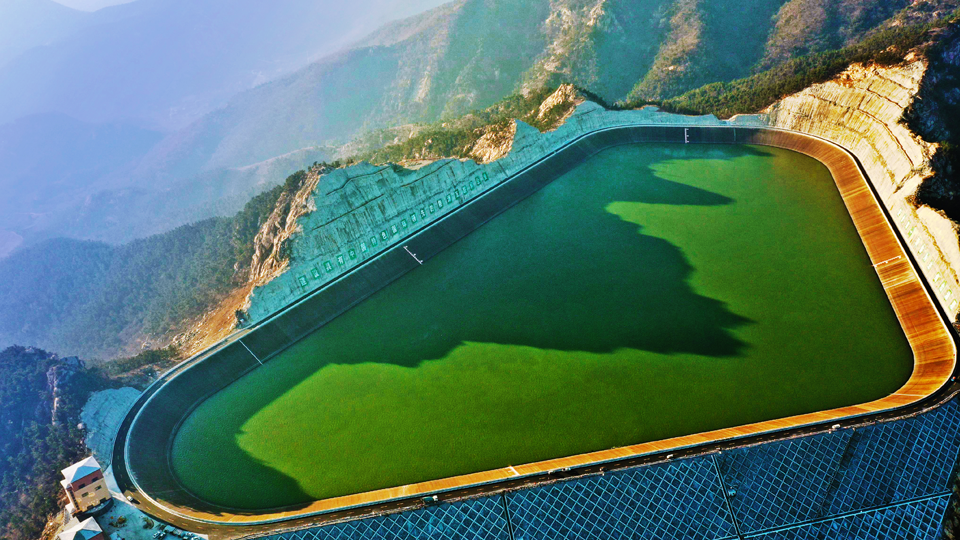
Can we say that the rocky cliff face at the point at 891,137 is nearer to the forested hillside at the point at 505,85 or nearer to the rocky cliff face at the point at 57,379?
the forested hillside at the point at 505,85

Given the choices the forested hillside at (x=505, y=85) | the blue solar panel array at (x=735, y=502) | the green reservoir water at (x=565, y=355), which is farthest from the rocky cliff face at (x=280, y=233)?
the blue solar panel array at (x=735, y=502)

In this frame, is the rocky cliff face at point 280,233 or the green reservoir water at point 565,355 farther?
the rocky cliff face at point 280,233

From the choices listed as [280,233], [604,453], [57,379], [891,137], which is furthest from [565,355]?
[891,137]

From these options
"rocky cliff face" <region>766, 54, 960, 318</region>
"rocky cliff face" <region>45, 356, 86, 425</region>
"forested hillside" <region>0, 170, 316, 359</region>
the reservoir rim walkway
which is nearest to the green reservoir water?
the reservoir rim walkway

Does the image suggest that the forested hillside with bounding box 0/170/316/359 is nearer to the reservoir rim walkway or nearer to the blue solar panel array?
the reservoir rim walkway

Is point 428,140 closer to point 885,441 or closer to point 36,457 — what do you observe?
point 36,457

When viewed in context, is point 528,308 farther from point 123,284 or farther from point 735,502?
point 123,284
